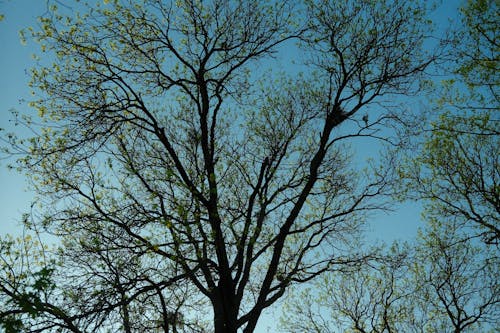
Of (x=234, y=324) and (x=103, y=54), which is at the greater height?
Result: (x=103, y=54)

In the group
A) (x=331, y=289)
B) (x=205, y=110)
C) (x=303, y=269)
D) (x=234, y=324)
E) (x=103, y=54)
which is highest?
(x=103, y=54)

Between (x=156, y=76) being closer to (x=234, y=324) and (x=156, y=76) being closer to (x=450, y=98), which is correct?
(x=234, y=324)

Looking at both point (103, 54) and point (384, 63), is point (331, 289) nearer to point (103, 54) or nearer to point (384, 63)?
point (384, 63)

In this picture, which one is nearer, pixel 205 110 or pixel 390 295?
pixel 205 110

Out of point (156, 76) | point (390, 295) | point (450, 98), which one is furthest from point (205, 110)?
point (390, 295)

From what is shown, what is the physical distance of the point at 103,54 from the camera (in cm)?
1003

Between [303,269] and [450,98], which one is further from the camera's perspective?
[450,98]

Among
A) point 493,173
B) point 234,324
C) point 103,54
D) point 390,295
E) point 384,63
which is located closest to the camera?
point 234,324

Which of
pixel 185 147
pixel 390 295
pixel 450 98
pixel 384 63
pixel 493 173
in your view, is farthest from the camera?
pixel 390 295

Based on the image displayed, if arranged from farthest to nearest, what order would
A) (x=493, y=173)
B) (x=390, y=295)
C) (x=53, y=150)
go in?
(x=390, y=295) < (x=493, y=173) < (x=53, y=150)

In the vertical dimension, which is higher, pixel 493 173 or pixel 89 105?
pixel 89 105

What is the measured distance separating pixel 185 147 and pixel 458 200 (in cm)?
1087

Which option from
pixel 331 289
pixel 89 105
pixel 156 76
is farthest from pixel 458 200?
pixel 89 105

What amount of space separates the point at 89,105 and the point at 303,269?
748 centimetres
